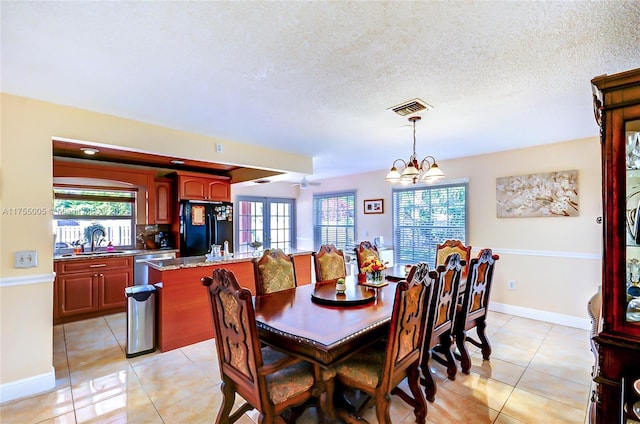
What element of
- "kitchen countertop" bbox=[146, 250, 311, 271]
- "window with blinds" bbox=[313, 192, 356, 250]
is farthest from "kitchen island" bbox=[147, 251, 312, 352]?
"window with blinds" bbox=[313, 192, 356, 250]

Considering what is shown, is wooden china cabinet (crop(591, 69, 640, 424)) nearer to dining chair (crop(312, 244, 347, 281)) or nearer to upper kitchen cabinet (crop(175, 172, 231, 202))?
dining chair (crop(312, 244, 347, 281))

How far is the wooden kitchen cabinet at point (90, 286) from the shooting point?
3.88 m

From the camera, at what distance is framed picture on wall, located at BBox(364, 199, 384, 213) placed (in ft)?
19.5

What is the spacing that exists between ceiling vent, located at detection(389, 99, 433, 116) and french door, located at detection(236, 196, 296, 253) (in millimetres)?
4520

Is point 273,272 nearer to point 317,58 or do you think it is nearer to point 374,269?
point 374,269

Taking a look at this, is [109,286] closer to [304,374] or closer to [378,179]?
[304,374]

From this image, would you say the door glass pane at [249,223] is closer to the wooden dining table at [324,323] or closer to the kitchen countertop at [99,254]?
the kitchen countertop at [99,254]

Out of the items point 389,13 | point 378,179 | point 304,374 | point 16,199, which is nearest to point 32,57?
point 16,199

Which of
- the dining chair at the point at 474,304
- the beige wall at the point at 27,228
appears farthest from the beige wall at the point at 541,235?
the beige wall at the point at 27,228

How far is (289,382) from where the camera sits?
1.73 meters

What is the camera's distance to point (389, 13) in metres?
1.43

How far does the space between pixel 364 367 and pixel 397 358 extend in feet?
0.72

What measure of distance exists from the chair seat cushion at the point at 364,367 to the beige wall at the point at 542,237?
10.6ft

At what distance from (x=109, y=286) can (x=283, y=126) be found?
3.42 metres
